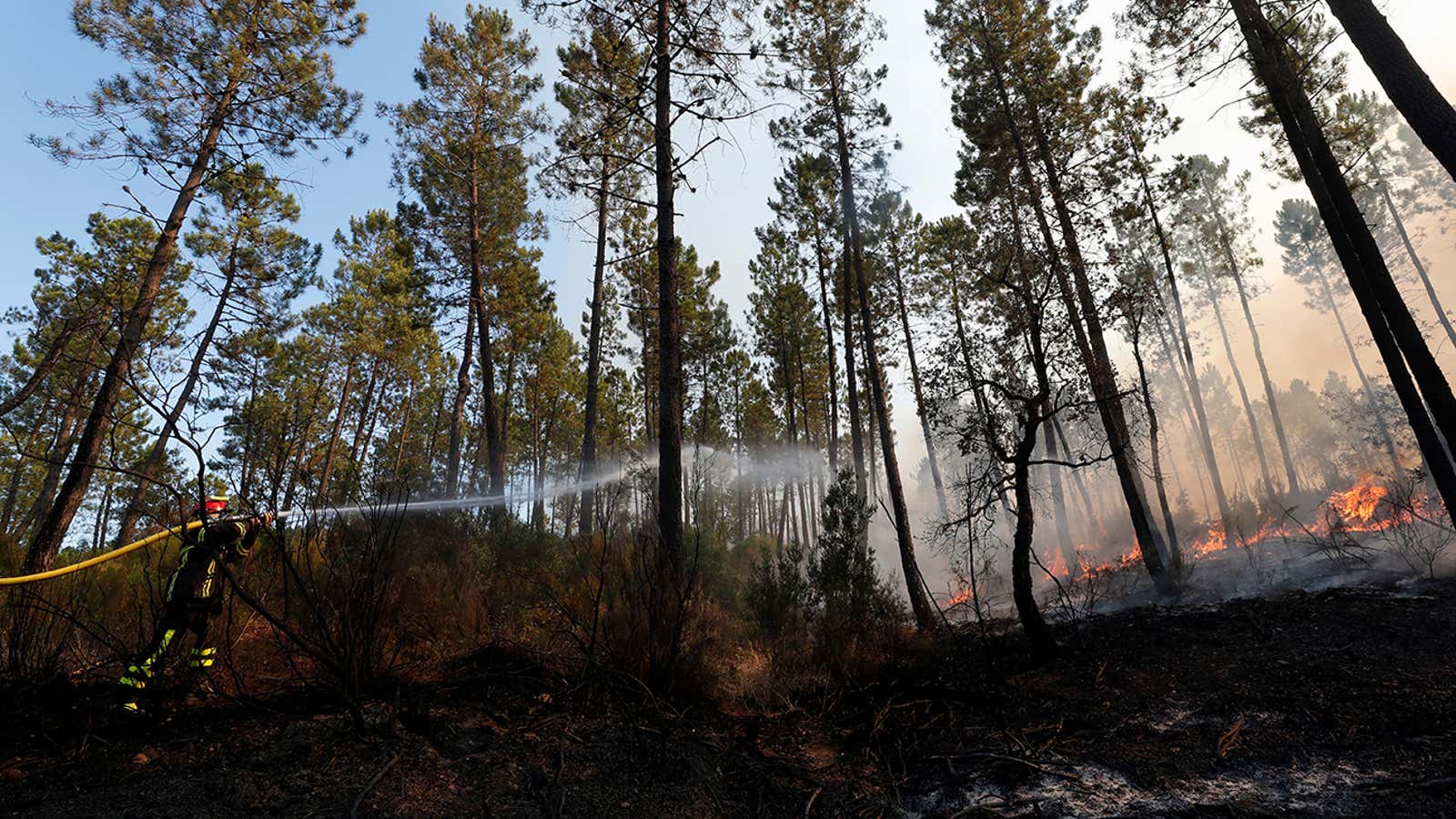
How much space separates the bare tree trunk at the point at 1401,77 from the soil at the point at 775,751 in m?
4.55

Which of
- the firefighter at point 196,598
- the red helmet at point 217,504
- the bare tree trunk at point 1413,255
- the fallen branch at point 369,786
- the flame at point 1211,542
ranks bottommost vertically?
the fallen branch at point 369,786

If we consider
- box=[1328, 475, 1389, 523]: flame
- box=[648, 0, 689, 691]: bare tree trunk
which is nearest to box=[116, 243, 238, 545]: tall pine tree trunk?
box=[648, 0, 689, 691]: bare tree trunk

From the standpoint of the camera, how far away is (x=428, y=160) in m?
16.0

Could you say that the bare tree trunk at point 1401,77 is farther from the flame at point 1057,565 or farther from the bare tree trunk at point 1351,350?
the bare tree trunk at point 1351,350

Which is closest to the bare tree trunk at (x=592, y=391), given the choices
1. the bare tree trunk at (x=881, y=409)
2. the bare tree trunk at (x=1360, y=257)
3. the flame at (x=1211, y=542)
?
the bare tree trunk at (x=881, y=409)

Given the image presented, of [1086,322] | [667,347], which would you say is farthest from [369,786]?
[1086,322]

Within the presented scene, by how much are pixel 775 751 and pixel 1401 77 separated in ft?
27.1

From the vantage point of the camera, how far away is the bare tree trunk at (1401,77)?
16.6 feet

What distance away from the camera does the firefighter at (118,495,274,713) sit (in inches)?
147

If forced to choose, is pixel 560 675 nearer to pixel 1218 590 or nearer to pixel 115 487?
pixel 1218 590

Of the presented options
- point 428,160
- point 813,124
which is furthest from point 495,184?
point 813,124

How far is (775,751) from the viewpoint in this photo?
431 centimetres

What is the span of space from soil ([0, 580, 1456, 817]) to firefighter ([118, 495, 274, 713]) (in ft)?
0.99

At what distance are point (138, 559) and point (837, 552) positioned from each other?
912 cm
